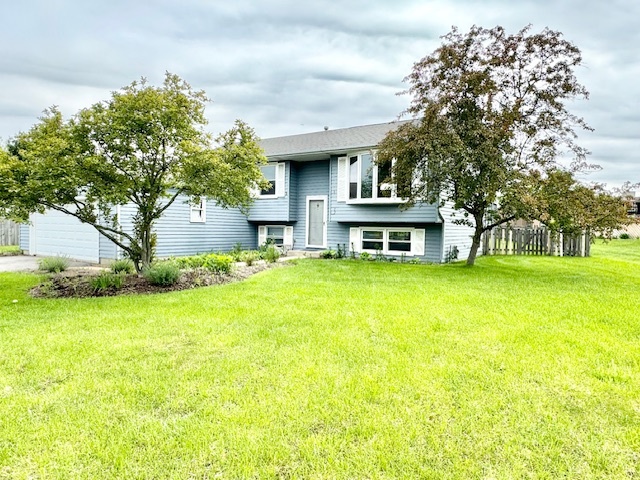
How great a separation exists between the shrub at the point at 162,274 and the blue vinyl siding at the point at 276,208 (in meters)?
8.32

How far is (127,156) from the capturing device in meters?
7.72

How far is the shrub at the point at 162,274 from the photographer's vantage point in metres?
8.13

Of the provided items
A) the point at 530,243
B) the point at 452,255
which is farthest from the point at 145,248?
the point at 530,243

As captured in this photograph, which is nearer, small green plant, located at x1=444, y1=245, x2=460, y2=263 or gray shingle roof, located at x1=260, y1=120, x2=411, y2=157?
small green plant, located at x1=444, y1=245, x2=460, y2=263

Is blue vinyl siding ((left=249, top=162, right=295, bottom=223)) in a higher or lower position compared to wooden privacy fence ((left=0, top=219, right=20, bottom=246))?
higher

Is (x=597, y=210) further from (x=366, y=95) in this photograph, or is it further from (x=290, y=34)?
(x=366, y=95)

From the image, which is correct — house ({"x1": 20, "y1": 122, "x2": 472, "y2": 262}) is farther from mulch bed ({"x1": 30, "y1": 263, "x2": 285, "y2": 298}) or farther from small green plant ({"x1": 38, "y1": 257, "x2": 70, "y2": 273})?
mulch bed ({"x1": 30, "y1": 263, "x2": 285, "y2": 298})

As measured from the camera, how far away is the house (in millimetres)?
13617

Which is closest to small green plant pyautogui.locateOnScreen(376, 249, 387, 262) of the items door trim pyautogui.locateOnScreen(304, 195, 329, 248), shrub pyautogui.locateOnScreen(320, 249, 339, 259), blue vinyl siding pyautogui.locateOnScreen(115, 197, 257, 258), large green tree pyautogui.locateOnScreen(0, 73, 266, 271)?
shrub pyautogui.locateOnScreen(320, 249, 339, 259)

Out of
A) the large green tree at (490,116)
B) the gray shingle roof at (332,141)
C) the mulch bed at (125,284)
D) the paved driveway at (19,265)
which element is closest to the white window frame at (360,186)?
the gray shingle roof at (332,141)

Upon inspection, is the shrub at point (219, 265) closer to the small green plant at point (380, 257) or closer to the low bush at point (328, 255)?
the low bush at point (328, 255)

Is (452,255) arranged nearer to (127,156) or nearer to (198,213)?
(198,213)

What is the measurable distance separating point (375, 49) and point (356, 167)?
13.1ft

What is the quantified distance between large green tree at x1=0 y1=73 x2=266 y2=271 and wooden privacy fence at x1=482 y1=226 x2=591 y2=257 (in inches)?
495
